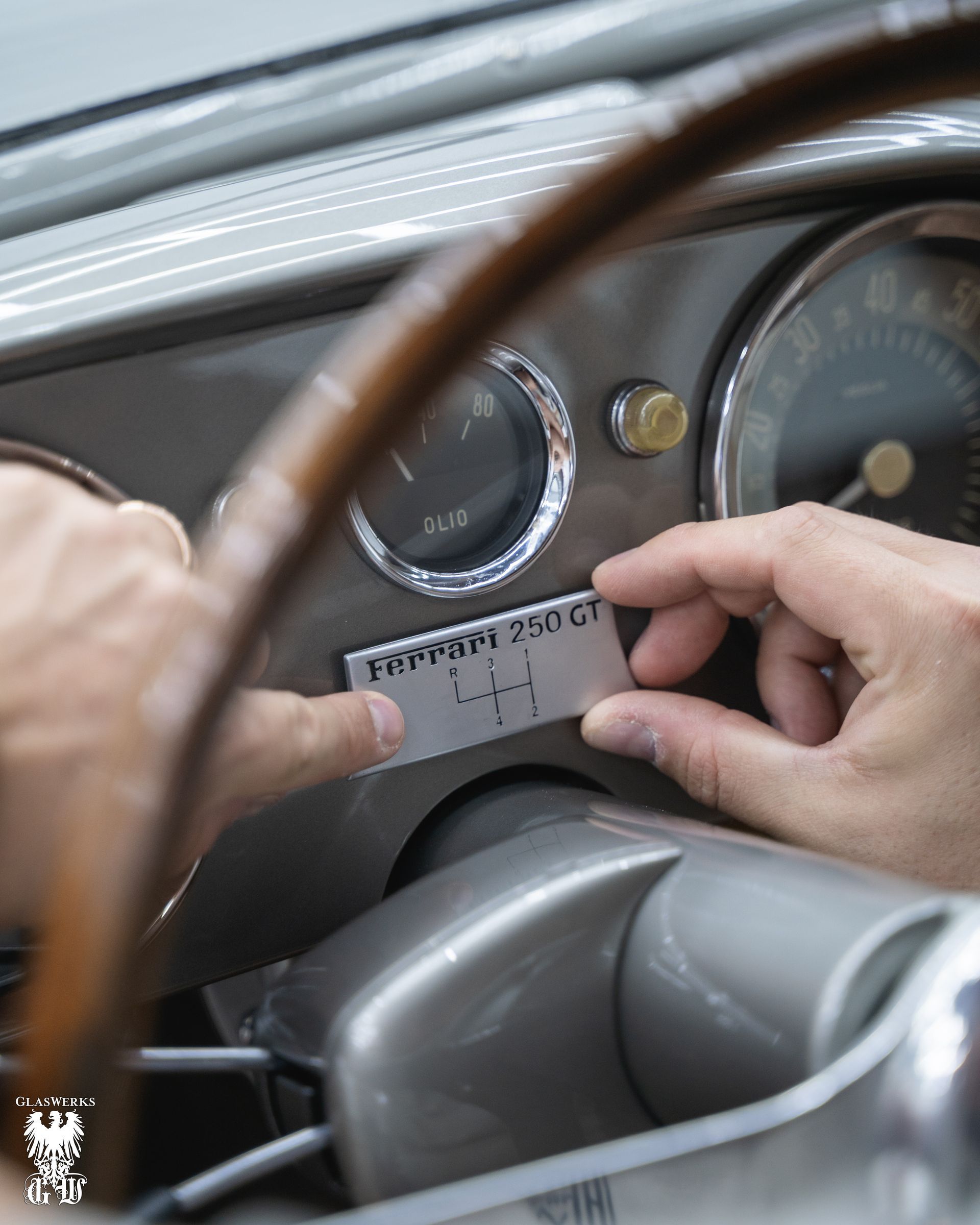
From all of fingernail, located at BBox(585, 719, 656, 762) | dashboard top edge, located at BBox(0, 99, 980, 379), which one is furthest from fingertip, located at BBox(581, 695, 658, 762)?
dashboard top edge, located at BBox(0, 99, 980, 379)

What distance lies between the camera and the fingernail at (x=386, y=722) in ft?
2.09

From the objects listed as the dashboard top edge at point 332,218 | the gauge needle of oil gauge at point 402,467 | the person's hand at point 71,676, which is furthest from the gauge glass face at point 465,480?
the person's hand at point 71,676

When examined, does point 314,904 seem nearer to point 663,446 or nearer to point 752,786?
point 752,786

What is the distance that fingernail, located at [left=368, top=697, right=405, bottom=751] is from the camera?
2.09 ft

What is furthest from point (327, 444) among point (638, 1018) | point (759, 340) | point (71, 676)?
point (759, 340)

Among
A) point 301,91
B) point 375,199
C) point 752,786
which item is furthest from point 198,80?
point 752,786

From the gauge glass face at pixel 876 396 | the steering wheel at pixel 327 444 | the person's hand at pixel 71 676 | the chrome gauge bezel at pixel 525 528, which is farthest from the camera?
the gauge glass face at pixel 876 396

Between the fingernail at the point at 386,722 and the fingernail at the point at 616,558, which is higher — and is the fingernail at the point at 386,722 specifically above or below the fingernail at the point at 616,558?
below

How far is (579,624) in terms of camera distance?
811 millimetres

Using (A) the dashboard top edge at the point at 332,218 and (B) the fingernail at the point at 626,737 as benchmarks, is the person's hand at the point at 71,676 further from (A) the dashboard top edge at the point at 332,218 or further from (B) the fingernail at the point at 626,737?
(B) the fingernail at the point at 626,737

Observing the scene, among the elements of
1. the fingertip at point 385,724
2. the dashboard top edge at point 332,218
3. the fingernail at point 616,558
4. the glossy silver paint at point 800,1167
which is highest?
the dashboard top edge at point 332,218

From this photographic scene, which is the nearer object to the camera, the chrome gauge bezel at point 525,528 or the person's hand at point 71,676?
the person's hand at point 71,676

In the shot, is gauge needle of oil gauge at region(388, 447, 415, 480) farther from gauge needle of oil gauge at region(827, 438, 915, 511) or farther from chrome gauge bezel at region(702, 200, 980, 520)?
gauge needle of oil gauge at region(827, 438, 915, 511)

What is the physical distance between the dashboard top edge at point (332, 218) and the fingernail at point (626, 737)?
0.36 m
